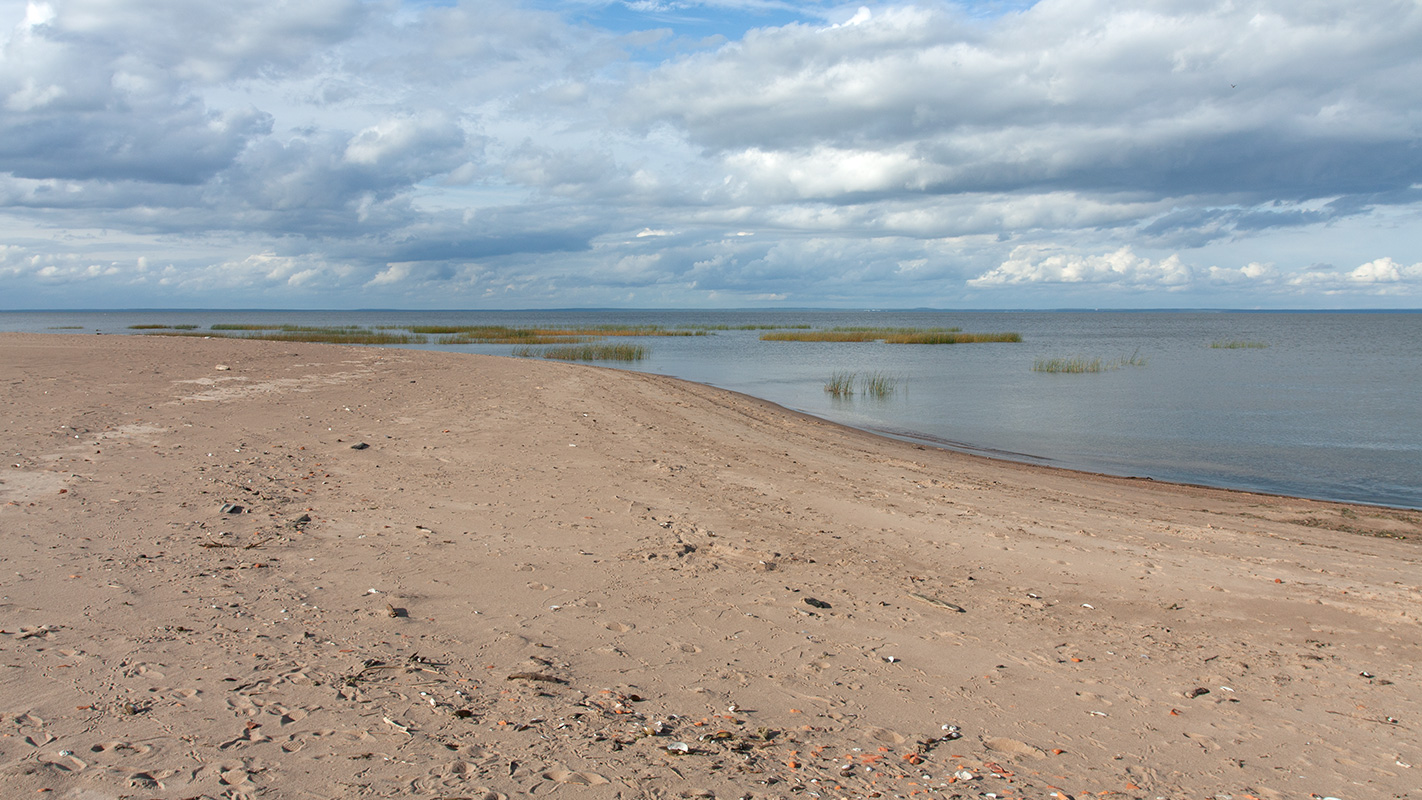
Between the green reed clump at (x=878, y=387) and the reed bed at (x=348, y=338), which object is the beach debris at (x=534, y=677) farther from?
the reed bed at (x=348, y=338)

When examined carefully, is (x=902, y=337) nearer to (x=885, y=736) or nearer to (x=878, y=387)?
(x=878, y=387)

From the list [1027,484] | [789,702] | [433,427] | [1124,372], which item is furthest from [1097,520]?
[1124,372]

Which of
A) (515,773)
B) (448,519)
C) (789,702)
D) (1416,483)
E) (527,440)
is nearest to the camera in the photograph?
(515,773)

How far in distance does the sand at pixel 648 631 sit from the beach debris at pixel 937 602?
34mm

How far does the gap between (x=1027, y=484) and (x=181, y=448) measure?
41.8 feet

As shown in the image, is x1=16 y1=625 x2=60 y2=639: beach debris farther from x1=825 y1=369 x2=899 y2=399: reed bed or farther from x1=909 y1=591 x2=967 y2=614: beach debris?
x1=825 y1=369 x2=899 y2=399: reed bed

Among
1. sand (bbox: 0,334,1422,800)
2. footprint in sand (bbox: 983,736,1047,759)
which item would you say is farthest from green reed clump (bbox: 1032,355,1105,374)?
footprint in sand (bbox: 983,736,1047,759)

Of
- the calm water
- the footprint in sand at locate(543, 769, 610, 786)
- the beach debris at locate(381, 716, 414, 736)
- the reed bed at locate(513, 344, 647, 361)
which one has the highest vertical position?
the reed bed at locate(513, 344, 647, 361)

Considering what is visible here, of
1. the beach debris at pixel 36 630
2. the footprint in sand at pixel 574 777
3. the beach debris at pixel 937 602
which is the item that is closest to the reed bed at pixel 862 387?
the beach debris at pixel 937 602

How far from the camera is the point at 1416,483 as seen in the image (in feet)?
53.2

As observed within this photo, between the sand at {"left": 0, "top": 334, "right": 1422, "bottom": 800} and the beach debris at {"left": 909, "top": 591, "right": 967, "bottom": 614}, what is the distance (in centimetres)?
3

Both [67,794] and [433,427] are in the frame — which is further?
[433,427]

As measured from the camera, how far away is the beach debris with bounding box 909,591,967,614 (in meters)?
6.79

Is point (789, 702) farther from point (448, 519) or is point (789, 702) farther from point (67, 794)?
point (448, 519)
